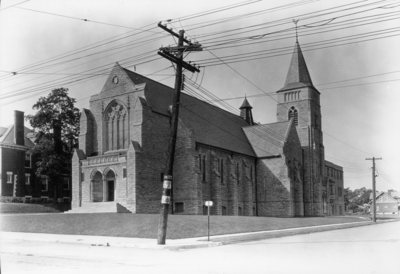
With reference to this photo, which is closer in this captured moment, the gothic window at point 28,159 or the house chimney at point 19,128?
the house chimney at point 19,128

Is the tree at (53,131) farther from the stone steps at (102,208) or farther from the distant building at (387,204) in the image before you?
the distant building at (387,204)

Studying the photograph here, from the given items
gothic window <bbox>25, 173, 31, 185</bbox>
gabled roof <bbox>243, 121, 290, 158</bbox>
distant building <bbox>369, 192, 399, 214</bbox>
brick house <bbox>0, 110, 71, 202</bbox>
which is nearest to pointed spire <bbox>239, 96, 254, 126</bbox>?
gabled roof <bbox>243, 121, 290, 158</bbox>

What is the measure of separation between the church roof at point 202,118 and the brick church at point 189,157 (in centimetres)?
14

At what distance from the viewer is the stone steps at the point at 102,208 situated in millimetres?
34281

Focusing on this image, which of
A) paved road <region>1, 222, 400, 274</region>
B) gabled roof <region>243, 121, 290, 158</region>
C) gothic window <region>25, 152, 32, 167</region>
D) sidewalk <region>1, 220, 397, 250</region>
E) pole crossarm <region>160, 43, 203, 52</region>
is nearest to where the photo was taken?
paved road <region>1, 222, 400, 274</region>

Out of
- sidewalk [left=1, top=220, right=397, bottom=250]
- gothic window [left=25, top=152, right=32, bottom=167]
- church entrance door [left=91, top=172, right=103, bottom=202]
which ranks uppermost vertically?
gothic window [left=25, top=152, right=32, bottom=167]

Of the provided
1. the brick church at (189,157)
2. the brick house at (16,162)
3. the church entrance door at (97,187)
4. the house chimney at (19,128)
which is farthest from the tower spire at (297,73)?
the brick house at (16,162)

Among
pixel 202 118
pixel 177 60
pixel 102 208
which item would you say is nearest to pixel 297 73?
pixel 202 118

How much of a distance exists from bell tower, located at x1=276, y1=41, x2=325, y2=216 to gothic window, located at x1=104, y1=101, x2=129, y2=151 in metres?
27.5

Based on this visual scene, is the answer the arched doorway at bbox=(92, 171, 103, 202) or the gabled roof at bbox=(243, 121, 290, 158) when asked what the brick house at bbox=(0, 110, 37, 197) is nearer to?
the arched doorway at bbox=(92, 171, 103, 202)

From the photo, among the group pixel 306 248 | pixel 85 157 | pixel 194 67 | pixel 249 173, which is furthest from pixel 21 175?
pixel 306 248

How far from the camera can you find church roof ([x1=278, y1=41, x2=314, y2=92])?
197 ft

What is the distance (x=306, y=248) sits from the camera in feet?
58.5

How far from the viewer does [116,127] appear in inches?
1537
